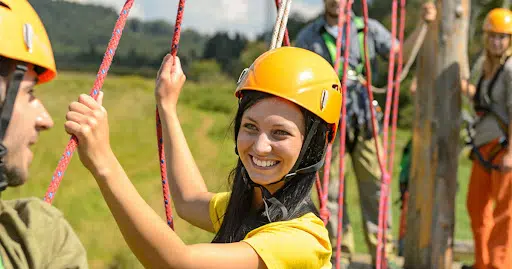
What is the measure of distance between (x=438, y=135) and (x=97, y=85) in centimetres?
345

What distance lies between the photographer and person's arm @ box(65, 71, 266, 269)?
1.54 m

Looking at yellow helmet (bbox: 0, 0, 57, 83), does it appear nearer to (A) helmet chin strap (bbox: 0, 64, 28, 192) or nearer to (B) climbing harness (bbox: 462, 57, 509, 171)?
(A) helmet chin strap (bbox: 0, 64, 28, 192)

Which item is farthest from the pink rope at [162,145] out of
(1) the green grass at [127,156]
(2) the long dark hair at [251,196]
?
(1) the green grass at [127,156]

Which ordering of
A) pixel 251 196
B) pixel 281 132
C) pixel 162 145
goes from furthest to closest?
pixel 162 145 < pixel 251 196 < pixel 281 132

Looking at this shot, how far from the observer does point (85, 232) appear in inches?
466

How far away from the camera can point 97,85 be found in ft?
5.74

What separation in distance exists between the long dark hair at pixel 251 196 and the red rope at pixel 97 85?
416 mm

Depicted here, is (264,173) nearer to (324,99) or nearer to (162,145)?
(324,99)

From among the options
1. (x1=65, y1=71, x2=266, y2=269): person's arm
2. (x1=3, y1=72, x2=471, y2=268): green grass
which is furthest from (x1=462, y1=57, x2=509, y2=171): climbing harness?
(x1=3, y1=72, x2=471, y2=268): green grass

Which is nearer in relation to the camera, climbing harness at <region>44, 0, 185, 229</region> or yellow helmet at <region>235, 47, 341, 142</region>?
climbing harness at <region>44, 0, 185, 229</region>

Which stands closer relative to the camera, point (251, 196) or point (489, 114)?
point (251, 196)

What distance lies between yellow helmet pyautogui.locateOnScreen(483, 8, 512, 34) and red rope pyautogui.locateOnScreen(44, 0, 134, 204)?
329cm

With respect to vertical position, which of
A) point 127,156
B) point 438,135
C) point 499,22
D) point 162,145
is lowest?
point 127,156

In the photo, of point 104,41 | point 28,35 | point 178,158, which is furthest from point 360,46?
point 104,41
